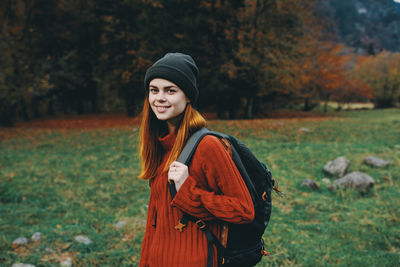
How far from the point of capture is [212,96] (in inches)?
696

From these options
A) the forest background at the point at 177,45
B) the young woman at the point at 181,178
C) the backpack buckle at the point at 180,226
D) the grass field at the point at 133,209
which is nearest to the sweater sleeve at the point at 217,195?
the young woman at the point at 181,178

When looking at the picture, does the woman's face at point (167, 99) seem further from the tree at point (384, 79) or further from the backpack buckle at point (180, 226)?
the tree at point (384, 79)

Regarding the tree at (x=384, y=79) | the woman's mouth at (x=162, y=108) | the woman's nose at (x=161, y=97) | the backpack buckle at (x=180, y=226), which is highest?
the tree at (x=384, y=79)

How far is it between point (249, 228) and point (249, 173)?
321 millimetres

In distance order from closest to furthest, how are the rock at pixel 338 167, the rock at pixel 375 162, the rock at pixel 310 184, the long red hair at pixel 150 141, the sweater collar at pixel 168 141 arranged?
the sweater collar at pixel 168 141, the long red hair at pixel 150 141, the rock at pixel 310 184, the rock at pixel 338 167, the rock at pixel 375 162

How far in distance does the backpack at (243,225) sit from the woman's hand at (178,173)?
5 cm

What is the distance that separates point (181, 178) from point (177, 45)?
15.3 metres

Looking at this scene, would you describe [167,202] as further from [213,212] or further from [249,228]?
[249,228]

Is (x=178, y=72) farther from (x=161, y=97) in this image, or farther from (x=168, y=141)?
(x=168, y=141)

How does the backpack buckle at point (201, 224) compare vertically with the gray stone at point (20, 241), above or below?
above

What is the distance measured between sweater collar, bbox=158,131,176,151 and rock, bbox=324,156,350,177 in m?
6.38

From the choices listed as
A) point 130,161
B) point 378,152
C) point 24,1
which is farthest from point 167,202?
point 24,1

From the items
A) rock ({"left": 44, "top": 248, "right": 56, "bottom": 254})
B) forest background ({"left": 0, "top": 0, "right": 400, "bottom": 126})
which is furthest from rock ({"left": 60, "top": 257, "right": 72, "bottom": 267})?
forest background ({"left": 0, "top": 0, "right": 400, "bottom": 126})

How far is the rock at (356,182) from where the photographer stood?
611 centimetres
